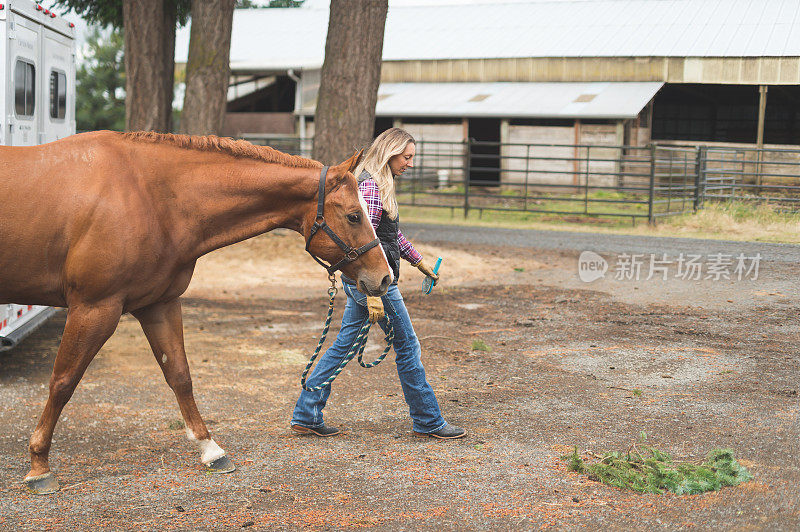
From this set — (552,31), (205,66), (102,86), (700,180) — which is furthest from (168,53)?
(102,86)

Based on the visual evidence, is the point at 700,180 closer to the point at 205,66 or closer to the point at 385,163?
the point at 205,66

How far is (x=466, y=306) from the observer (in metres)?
9.86

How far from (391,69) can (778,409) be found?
25.2 meters

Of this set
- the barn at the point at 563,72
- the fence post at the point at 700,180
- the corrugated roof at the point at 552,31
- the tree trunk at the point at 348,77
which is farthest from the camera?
the corrugated roof at the point at 552,31

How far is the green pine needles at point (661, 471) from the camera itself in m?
4.31

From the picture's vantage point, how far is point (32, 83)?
7.16 m

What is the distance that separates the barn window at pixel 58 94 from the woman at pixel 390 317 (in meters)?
4.11

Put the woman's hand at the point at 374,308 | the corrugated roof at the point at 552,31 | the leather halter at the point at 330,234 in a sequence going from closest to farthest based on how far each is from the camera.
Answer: the leather halter at the point at 330,234
the woman's hand at the point at 374,308
the corrugated roof at the point at 552,31

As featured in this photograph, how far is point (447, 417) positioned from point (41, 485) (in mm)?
2532

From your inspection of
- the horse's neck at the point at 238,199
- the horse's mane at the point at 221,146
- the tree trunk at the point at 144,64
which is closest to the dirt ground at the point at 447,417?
the horse's neck at the point at 238,199

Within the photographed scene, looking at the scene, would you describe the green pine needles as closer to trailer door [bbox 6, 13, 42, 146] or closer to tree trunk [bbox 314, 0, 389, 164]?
trailer door [bbox 6, 13, 42, 146]

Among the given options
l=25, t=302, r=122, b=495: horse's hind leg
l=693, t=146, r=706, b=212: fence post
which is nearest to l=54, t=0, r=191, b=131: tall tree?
l=25, t=302, r=122, b=495: horse's hind leg

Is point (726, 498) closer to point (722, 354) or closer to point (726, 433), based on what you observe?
point (726, 433)

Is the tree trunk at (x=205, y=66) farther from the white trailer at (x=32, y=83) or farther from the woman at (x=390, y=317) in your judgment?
the woman at (x=390, y=317)
